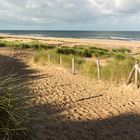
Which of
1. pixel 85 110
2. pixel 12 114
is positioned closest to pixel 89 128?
pixel 85 110

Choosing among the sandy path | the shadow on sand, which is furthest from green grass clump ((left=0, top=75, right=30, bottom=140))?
the shadow on sand

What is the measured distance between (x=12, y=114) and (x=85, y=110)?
5006 mm

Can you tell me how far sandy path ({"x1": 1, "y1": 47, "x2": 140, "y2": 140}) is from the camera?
7051 mm

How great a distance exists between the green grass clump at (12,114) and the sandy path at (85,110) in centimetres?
56

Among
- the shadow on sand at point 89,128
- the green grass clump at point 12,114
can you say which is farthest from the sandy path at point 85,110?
the green grass clump at point 12,114

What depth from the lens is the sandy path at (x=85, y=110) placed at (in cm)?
705

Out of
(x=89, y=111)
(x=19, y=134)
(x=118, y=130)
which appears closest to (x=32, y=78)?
(x=89, y=111)

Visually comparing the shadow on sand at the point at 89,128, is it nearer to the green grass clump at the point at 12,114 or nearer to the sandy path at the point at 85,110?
the sandy path at the point at 85,110

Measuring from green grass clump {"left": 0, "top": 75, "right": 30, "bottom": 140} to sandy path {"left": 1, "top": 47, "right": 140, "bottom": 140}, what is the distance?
0.56m

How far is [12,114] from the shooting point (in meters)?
4.24

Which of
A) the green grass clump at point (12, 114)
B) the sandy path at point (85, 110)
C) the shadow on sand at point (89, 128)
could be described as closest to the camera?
the green grass clump at point (12, 114)

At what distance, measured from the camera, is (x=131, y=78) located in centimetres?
1245

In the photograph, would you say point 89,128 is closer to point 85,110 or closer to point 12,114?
point 85,110

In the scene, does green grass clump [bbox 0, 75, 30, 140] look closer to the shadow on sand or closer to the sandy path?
the sandy path
